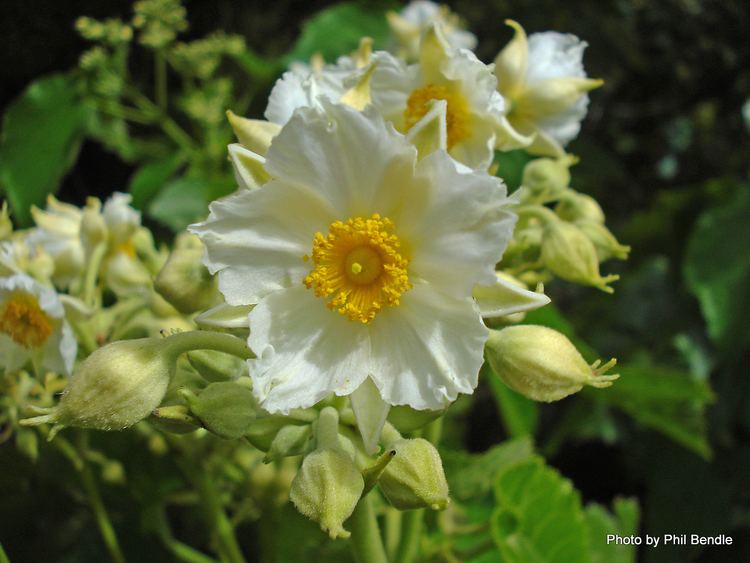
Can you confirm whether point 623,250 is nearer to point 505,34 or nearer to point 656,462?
point 656,462

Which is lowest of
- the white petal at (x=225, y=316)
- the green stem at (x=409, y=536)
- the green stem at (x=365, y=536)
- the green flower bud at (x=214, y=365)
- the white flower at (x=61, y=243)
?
the green stem at (x=409, y=536)

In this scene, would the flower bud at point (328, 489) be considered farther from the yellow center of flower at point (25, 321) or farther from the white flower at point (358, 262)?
the yellow center of flower at point (25, 321)

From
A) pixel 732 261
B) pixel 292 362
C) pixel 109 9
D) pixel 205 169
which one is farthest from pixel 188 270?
pixel 109 9

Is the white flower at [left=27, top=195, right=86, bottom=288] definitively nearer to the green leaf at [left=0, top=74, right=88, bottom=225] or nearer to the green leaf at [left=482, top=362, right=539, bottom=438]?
the green leaf at [left=0, top=74, right=88, bottom=225]

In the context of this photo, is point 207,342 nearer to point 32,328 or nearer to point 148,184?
point 32,328

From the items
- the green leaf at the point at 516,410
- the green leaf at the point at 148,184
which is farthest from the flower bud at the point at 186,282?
the green leaf at the point at 148,184

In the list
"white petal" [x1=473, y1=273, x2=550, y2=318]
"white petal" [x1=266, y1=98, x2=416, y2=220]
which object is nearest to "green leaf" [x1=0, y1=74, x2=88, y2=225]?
"white petal" [x1=266, y1=98, x2=416, y2=220]
